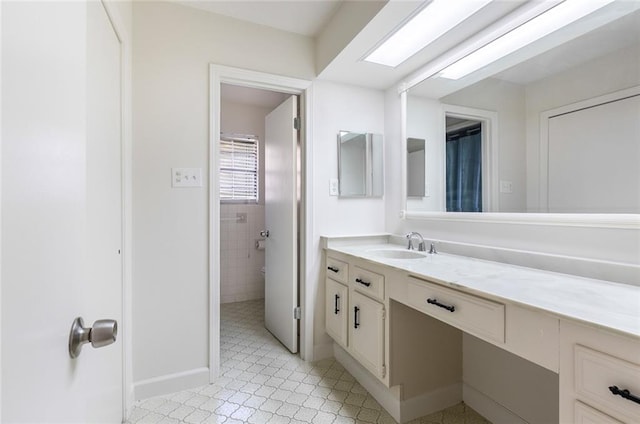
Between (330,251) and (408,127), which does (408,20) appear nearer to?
(408,127)

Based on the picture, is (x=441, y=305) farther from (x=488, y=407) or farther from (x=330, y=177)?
(x=330, y=177)

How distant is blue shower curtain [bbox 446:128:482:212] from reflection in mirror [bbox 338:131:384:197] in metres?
0.59

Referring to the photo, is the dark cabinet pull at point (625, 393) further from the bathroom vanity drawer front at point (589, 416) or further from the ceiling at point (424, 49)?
the ceiling at point (424, 49)

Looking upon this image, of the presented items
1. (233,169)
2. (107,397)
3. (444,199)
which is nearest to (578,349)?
(444,199)

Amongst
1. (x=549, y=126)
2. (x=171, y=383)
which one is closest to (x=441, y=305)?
(x=549, y=126)

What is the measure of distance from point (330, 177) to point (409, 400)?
1529 millimetres

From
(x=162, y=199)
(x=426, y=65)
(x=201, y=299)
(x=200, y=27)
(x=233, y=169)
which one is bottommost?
(x=201, y=299)

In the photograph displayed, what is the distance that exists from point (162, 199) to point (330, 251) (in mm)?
1160

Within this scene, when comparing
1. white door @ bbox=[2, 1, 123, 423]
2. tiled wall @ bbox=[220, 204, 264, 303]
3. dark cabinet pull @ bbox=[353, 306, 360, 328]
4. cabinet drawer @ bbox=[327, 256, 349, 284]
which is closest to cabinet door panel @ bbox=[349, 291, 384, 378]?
dark cabinet pull @ bbox=[353, 306, 360, 328]

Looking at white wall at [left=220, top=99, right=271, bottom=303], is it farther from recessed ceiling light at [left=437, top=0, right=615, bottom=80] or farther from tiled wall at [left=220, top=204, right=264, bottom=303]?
recessed ceiling light at [left=437, top=0, right=615, bottom=80]

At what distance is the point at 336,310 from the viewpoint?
2059mm

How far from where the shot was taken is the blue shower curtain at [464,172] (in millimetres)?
1782

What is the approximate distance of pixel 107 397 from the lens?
1303 millimetres

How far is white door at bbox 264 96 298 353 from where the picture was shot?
227 centimetres
